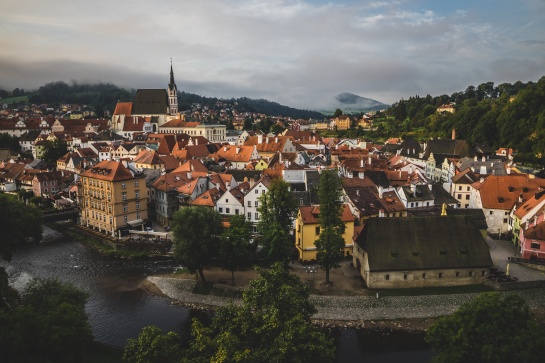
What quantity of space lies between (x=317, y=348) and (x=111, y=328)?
20918 mm

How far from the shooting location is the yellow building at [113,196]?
5259 centimetres

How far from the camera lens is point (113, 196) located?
52156 millimetres

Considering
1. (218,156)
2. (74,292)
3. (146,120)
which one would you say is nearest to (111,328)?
(74,292)

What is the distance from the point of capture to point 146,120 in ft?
471

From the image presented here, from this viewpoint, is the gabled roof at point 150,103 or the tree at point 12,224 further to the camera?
the gabled roof at point 150,103

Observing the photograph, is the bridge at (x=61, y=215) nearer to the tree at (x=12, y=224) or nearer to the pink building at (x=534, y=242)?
the tree at (x=12, y=224)

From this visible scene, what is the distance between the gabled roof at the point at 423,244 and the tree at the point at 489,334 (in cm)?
1369

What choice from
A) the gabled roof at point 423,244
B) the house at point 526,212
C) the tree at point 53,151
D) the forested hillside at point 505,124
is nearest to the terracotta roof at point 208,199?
the gabled roof at point 423,244

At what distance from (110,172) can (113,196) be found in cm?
327

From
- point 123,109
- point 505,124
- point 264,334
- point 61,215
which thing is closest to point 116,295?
point 264,334

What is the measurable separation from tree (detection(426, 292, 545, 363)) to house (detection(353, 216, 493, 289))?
44.9ft

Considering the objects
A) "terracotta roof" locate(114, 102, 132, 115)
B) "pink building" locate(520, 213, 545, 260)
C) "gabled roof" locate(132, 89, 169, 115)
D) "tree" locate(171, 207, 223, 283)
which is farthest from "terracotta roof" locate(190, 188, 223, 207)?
"terracotta roof" locate(114, 102, 132, 115)

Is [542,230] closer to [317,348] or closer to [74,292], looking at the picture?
[317,348]

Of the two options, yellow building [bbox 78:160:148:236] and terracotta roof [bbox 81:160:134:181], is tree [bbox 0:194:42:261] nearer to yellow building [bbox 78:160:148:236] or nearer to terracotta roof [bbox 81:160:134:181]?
yellow building [bbox 78:160:148:236]
